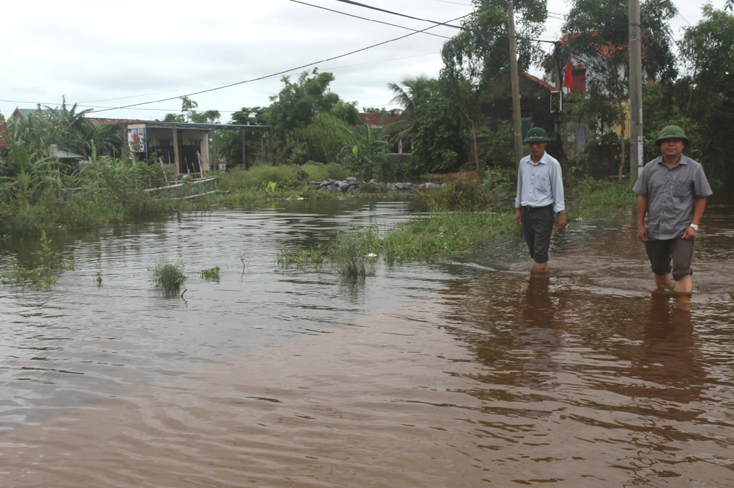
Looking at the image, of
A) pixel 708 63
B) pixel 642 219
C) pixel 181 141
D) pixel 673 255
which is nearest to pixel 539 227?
pixel 642 219

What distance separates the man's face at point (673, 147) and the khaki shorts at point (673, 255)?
743 millimetres

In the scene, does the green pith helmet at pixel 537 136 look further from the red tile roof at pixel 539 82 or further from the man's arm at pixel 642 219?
the red tile roof at pixel 539 82

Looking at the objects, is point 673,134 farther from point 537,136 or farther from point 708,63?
point 708,63

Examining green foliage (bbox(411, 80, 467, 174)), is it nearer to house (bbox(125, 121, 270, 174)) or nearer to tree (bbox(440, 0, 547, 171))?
tree (bbox(440, 0, 547, 171))

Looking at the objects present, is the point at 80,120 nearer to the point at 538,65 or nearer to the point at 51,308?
the point at 538,65

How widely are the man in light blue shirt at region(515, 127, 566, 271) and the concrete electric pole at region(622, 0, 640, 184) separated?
1025 centimetres

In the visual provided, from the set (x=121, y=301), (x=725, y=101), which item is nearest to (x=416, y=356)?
(x=121, y=301)

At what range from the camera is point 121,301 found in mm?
6754

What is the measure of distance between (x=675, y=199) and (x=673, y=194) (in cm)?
5

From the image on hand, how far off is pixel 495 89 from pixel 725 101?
12283 millimetres

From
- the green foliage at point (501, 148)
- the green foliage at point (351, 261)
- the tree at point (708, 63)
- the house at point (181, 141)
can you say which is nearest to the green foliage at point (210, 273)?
the green foliage at point (351, 261)

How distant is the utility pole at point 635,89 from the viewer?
53.1 ft

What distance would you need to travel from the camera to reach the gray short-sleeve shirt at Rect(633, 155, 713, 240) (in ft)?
18.1

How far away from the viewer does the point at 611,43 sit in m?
21.7
